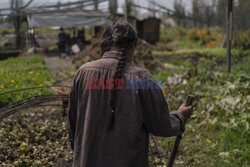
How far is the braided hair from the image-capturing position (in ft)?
4.93

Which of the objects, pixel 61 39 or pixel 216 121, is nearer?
pixel 216 121

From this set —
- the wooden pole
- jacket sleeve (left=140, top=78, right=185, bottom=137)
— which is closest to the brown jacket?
jacket sleeve (left=140, top=78, right=185, bottom=137)

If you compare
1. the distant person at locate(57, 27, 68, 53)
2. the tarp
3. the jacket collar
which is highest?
the tarp

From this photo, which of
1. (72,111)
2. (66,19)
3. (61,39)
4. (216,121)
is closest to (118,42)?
(72,111)

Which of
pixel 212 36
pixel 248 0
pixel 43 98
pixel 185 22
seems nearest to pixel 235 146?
pixel 43 98

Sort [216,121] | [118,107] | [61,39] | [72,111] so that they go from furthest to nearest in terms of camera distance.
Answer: [61,39]
[216,121]
[72,111]
[118,107]

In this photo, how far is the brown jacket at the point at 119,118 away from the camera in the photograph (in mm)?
1510

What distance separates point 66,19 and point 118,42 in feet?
48.3

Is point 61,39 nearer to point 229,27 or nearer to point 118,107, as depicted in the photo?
point 229,27

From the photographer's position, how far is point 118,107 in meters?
1.51

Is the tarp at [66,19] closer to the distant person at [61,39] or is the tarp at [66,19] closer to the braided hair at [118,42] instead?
the distant person at [61,39]

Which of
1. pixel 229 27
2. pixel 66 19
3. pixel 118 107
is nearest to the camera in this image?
pixel 118 107

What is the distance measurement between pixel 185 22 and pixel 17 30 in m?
21.6

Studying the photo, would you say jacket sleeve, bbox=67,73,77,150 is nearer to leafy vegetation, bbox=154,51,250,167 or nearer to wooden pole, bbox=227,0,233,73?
leafy vegetation, bbox=154,51,250,167
